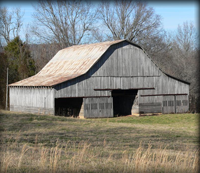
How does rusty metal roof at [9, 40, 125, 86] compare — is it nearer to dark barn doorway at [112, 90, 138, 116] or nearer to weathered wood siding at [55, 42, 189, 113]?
weathered wood siding at [55, 42, 189, 113]

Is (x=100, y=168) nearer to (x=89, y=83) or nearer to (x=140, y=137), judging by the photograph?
(x=140, y=137)

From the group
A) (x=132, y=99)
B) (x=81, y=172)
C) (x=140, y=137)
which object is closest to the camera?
(x=81, y=172)

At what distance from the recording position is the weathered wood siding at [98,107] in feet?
104

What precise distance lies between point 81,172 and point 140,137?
8.88 meters

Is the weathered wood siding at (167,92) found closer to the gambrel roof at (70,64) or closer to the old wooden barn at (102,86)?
the old wooden barn at (102,86)

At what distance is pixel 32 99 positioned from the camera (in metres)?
32.5

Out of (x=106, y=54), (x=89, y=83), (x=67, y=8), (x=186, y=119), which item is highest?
(x=67, y=8)

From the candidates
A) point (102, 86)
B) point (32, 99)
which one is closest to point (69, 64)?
point (102, 86)

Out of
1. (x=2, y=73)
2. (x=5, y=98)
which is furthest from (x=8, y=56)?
(x=5, y=98)

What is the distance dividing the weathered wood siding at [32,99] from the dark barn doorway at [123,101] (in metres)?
8.15

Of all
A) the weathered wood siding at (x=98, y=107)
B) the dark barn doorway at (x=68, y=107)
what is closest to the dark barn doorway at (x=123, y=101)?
the weathered wood siding at (x=98, y=107)

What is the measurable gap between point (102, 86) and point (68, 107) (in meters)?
4.60

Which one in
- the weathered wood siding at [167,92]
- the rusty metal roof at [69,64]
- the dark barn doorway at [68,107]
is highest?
the rusty metal roof at [69,64]

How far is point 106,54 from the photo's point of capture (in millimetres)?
33312
